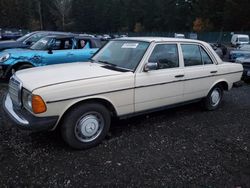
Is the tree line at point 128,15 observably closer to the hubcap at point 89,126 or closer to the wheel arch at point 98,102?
Answer: the wheel arch at point 98,102

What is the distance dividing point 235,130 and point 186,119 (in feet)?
3.16

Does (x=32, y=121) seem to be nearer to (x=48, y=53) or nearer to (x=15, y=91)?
(x=15, y=91)

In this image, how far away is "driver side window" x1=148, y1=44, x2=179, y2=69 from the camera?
4.92 metres

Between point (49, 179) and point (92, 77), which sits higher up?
point (92, 77)

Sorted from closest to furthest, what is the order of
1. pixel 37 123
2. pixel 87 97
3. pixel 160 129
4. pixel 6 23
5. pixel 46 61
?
pixel 37 123, pixel 87 97, pixel 160 129, pixel 46 61, pixel 6 23

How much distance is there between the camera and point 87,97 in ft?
13.4

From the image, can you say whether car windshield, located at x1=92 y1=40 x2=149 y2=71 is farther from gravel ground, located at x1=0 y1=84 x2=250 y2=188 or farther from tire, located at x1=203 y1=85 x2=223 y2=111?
tire, located at x1=203 y1=85 x2=223 y2=111

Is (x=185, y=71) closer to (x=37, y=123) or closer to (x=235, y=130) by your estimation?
(x=235, y=130)

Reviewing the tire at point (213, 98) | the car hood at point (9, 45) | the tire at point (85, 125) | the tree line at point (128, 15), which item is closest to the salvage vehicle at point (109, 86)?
the tire at point (85, 125)

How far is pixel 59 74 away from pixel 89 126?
0.94 meters

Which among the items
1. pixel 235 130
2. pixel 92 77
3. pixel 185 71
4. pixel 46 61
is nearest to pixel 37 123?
pixel 92 77

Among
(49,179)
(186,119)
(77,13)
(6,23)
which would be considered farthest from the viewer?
(77,13)

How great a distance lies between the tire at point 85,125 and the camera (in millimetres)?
4016

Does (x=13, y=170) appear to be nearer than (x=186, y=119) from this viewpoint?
Yes
